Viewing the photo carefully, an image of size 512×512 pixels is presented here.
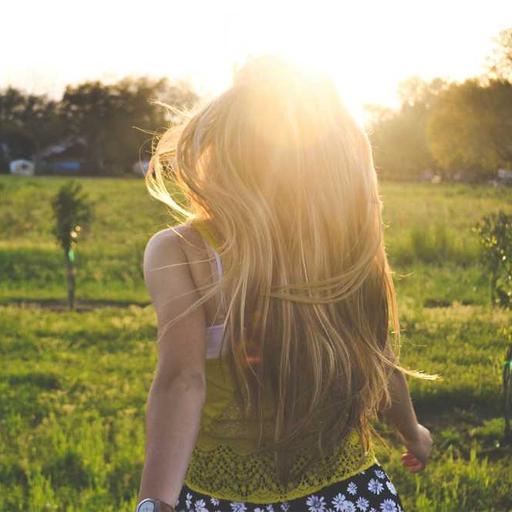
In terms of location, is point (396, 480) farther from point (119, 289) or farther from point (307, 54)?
point (119, 289)

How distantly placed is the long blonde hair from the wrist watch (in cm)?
31

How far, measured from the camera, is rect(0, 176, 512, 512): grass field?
15.5ft

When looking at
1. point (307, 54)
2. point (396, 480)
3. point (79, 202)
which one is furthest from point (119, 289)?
point (307, 54)

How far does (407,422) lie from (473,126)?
19.6m

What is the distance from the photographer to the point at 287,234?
1.96m

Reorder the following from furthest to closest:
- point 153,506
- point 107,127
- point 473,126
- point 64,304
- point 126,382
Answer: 1. point 107,127
2. point 473,126
3. point 64,304
4. point 126,382
5. point 153,506

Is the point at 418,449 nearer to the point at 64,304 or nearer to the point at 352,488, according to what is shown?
the point at 352,488

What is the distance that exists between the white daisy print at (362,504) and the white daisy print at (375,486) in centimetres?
3

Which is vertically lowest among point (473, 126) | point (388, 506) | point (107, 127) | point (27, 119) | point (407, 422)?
point (388, 506)

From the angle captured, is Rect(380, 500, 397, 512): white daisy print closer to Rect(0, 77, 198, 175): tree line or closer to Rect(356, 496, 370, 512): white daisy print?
Rect(356, 496, 370, 512): white daisy print

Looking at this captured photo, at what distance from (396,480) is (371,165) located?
3.14m

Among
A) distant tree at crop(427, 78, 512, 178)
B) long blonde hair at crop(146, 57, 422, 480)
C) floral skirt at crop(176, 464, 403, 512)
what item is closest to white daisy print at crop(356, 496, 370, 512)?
floral skirt at crop(176, 464, 403, 512)

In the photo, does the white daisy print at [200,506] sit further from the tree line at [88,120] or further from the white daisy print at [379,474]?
the tree line at [88,120]

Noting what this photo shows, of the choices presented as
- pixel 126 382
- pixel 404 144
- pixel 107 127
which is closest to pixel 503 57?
pixel 126 382
